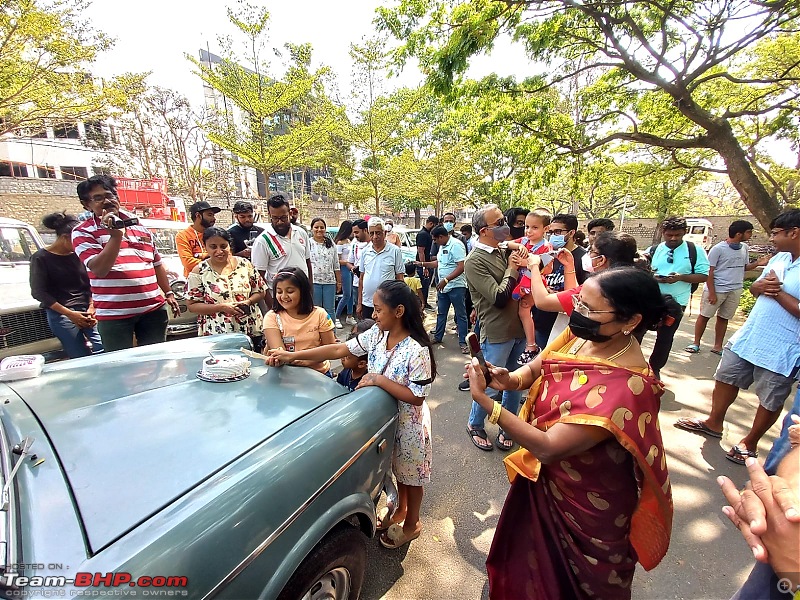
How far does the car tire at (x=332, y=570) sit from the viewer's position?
1.29m

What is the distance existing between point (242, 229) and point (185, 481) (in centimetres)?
408

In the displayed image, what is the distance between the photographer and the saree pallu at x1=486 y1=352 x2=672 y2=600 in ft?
4.17

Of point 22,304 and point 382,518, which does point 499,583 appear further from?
point 22,304

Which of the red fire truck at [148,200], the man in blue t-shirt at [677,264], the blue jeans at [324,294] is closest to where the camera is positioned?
the man in blue t-shirt at [677,264]

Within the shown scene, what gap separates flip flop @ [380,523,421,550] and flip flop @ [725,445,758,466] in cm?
285

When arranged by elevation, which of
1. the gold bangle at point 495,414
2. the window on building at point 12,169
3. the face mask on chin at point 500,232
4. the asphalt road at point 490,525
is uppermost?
the window on building at point 12,169

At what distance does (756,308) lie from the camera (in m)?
2.88

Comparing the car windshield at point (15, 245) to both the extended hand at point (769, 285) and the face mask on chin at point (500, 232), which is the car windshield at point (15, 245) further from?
the extended hand at point (769, 285)

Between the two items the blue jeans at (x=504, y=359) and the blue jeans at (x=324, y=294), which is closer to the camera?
the blue jeans at (x=504, y=359)

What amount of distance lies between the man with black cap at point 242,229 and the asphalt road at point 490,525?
3040 mm

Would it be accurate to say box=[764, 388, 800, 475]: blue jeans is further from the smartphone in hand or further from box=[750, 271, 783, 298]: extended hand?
box=[750, 271, 783, 298]: extended hand

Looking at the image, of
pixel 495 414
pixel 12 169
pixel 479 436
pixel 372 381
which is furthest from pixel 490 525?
pixel 12 169

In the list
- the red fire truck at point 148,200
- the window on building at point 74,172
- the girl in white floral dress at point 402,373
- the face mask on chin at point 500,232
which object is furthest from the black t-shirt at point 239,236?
the window on building at point 74,172

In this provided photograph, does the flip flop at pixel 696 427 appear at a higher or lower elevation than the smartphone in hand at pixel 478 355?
lower
